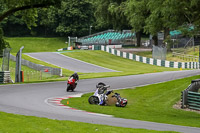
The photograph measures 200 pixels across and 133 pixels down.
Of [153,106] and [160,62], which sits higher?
[153,106]

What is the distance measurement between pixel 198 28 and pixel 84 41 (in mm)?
53245

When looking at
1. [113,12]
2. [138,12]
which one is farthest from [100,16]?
[138,12]

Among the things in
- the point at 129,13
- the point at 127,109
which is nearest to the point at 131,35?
the point at 129,13

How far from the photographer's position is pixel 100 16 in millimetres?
79125

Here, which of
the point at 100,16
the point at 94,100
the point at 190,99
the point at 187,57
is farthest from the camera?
the point at 100,16

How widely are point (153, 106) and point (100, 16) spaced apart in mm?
59630

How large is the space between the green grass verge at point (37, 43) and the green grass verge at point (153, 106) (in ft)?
211

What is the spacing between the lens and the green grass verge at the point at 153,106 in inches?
638

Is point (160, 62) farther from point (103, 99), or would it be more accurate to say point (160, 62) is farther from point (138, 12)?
point (103, 99)

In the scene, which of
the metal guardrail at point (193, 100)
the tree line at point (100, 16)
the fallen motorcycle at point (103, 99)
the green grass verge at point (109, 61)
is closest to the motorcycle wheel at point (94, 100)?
the fallen motorcycle at point (103, 99)

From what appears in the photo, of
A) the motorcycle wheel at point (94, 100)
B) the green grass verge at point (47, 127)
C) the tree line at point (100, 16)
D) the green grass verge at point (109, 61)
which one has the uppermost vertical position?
the tree line at point (100, 16)

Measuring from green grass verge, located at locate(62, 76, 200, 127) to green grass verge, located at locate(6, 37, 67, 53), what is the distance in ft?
211

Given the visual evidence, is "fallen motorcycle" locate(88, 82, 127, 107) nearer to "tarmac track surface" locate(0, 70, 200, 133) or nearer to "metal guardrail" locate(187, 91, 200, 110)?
"tarmac track surface" locate(0, 70, 200, 133)

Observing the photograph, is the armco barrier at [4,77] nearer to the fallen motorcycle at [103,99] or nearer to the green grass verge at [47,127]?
the fallen motorcycle at [103,99]
